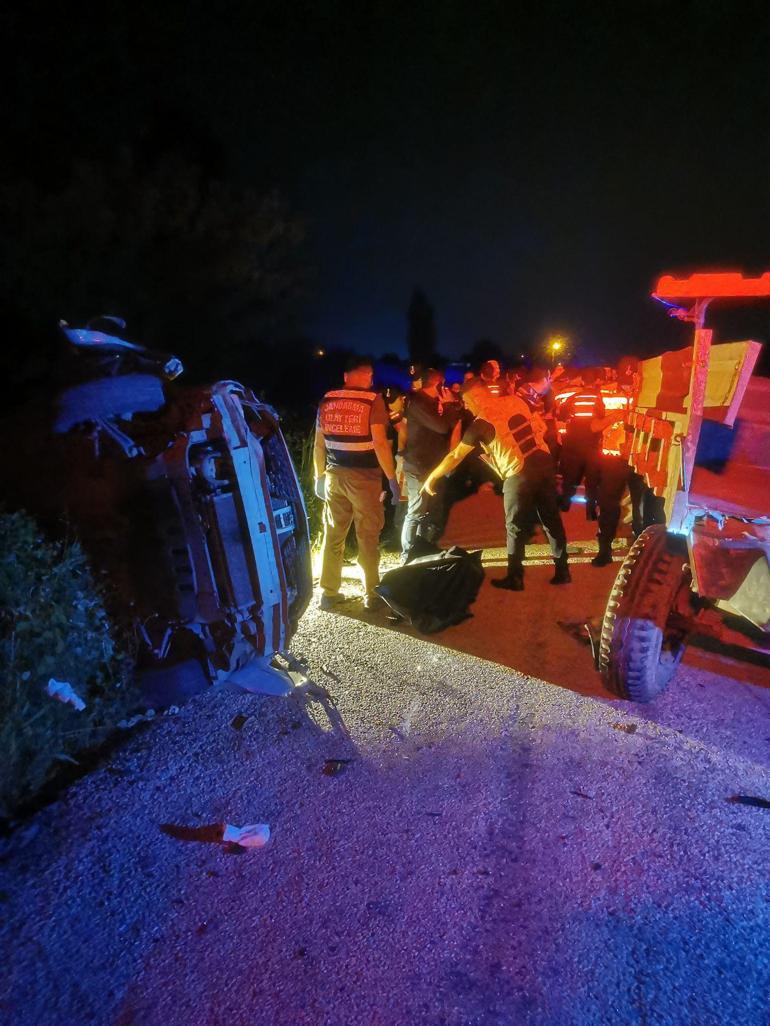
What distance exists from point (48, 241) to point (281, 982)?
10.5 m

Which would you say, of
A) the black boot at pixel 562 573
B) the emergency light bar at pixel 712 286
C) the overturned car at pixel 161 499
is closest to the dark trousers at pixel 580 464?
the black boot at pixel 562 573

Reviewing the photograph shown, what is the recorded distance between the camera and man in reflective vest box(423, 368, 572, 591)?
5570 mm

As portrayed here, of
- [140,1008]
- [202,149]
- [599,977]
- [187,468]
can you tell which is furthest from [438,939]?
[202,149]

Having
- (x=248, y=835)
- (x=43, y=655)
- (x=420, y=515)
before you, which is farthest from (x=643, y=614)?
(x=420, y=515)

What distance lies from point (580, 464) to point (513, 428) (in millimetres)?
2558

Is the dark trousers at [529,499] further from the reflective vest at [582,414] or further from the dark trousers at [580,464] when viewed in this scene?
the reflective vest at [582,414]

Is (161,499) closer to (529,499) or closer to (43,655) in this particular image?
(43,655)

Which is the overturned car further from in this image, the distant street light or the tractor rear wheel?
the distant street light

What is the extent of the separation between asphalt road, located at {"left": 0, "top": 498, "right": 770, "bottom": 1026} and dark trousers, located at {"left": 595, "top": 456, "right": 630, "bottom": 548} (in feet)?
10.1

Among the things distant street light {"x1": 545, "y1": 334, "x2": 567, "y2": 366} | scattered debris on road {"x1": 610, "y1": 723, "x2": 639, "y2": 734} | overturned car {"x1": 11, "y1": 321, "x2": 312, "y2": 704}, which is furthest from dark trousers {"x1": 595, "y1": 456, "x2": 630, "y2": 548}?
distant street light {"x1": 545, "y1": 334, "x2": 567, "y2": 366}

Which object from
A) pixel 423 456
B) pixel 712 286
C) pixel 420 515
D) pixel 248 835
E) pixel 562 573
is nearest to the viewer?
pixel 248 835

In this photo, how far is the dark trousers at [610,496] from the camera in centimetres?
683

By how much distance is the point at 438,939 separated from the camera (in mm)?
2217

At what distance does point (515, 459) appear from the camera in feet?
18.5
